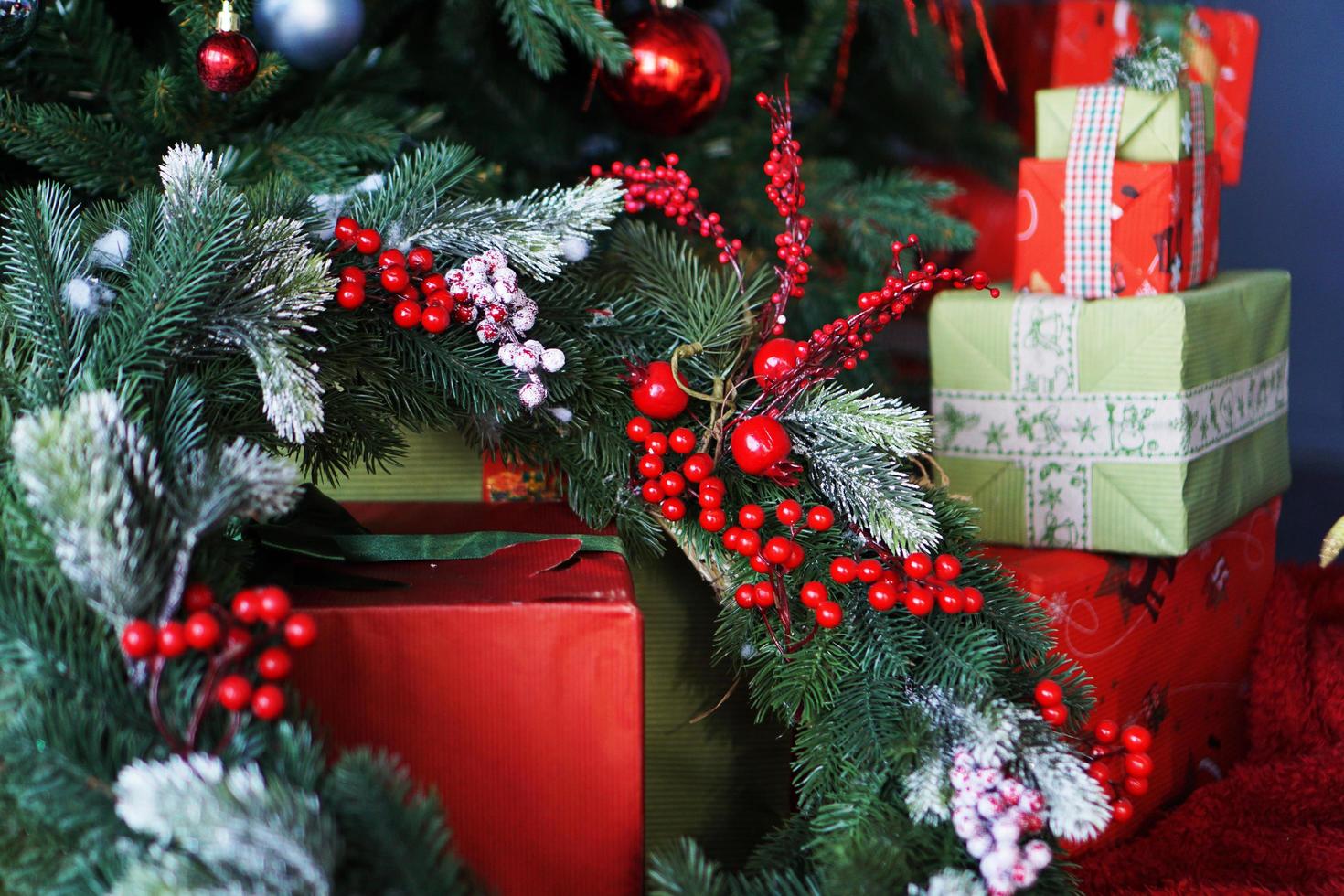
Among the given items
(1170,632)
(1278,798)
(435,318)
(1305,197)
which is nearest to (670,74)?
(435,318)

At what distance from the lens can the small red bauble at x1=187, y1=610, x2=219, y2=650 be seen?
18.3 inches

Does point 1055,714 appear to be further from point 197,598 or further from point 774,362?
point 197,598

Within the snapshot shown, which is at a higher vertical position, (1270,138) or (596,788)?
(1270,138)

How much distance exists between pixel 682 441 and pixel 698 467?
23 millimetres

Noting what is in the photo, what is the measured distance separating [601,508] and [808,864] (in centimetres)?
24

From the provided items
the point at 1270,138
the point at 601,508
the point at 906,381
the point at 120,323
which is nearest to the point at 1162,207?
the point at 906,381

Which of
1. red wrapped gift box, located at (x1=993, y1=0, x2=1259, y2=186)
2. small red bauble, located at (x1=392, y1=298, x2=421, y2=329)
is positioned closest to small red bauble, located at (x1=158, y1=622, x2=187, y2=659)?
small red bauble, located at (x1=392, y1=298, x2=421, y2=329)

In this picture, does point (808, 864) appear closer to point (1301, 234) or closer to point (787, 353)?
point (787, 353)

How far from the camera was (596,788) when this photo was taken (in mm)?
603

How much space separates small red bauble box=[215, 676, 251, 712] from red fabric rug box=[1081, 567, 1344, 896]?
533mm

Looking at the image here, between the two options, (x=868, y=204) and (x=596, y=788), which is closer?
(x=596, y=788)

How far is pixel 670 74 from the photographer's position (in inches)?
36.7

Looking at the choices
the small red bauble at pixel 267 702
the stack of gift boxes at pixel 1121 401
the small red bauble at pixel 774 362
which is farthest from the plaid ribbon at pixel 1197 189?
the small red bauble at pixel 267 702

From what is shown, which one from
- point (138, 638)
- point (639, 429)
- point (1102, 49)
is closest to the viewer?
point (138, 638)
